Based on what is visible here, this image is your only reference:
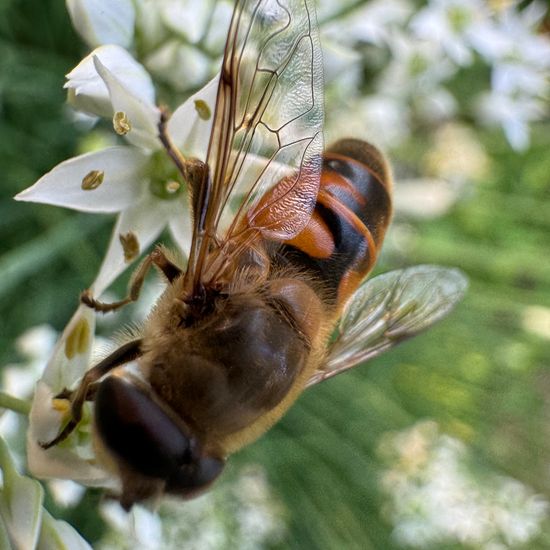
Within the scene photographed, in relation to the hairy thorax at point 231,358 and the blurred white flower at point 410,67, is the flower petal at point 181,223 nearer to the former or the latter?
the hairy thorax at point 231,358

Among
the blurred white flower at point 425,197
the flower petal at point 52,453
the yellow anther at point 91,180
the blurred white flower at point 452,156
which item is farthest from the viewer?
the blurred white flower at point 452,156

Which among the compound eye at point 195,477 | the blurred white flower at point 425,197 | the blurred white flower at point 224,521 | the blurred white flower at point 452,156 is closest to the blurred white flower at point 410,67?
the blurred white flower at point 425,197

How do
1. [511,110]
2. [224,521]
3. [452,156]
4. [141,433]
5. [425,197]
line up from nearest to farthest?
[141,433], [224,521], [511,110], [425,197], [452,156]

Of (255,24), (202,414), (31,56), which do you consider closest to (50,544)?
(202,414)

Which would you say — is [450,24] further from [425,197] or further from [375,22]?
[425,197]

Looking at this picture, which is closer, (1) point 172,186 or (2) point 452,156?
(1) point 172,186

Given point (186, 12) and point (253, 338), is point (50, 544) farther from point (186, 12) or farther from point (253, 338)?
point (186, 12)

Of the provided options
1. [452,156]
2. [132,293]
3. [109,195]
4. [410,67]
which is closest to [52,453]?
[132,293]
